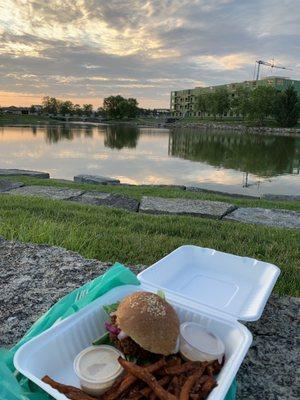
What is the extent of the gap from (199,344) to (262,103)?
96.3 m

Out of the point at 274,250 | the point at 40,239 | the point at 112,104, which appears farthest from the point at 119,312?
the point at 112,104

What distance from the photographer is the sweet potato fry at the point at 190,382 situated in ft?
4.93

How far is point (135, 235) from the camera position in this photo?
4.80 metres

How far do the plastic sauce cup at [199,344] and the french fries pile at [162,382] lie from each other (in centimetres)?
5

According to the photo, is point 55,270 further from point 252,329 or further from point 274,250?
point 274,250

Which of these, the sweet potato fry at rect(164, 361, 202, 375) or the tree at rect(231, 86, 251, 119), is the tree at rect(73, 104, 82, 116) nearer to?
the tree at rect(231, 86, 251, 119)

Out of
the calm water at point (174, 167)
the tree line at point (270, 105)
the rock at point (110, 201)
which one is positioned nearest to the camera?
the rock at point (110, 201)

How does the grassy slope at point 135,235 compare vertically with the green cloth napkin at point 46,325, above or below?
below

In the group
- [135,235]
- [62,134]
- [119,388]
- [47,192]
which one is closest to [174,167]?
[47,192]

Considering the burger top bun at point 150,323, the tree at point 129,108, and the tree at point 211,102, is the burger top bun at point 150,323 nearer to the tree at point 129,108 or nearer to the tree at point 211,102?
the tree at point 211,102

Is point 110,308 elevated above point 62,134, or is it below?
above

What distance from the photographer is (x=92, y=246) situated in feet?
13.9

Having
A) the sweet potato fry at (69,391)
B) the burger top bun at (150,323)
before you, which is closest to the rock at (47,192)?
the burger top bun at (150,323)

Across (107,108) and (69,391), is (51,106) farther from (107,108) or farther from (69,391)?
(69,391)
